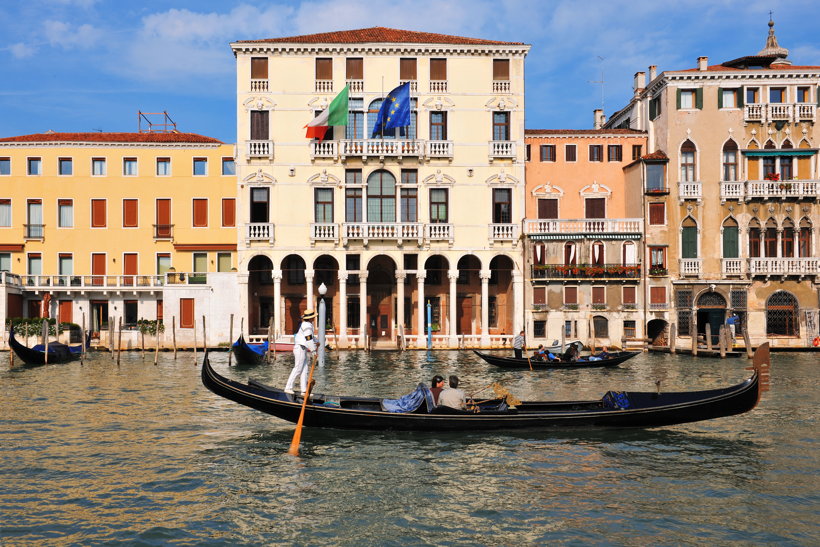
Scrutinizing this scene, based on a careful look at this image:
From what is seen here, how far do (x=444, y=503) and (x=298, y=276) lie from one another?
28448 millimetres

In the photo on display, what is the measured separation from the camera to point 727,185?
35.4 m

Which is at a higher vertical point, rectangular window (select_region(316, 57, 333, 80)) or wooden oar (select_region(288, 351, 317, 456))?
rectangular window (select_region(316, 57, 333, 80))

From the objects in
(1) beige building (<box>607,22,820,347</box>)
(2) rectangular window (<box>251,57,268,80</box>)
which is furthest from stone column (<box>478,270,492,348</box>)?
(2) rectangular window (<box>251,57,268,80</box>)

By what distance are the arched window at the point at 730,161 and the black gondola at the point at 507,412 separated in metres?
24.9

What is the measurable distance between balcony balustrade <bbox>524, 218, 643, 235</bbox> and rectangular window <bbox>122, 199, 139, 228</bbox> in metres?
18.1

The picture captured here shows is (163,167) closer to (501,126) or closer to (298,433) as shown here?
(501,126)

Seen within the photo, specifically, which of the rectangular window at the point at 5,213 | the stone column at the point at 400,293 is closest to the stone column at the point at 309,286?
the stone column at the point at 400,293

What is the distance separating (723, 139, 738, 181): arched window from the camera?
117 ft

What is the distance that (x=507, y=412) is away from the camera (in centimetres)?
1355

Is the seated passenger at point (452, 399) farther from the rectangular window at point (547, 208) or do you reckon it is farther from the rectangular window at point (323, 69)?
the rectangular window at point (323, 69)

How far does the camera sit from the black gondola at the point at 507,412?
13328 mm

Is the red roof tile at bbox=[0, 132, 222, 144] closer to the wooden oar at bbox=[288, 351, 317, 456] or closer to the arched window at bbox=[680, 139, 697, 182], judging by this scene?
the arched window at bbox=[680, 139, 697, 182]

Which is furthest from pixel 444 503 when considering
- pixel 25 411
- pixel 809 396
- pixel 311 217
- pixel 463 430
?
pixel 311 217

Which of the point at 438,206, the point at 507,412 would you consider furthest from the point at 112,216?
the point at 507,412
